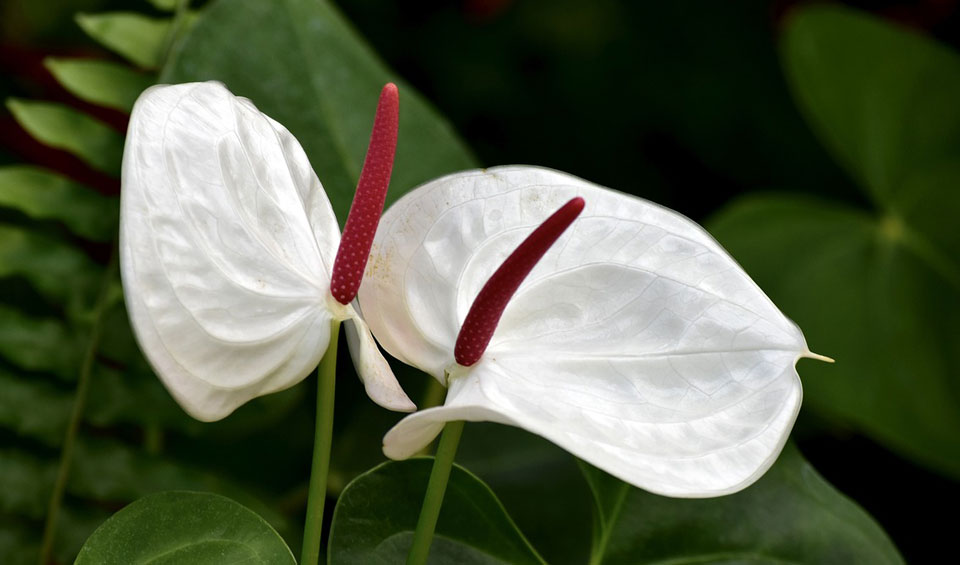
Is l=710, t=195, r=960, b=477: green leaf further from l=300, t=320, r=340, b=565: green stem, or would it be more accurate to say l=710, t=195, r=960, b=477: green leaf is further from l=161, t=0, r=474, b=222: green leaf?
l=300, t=320, r=340, b=565: green stem

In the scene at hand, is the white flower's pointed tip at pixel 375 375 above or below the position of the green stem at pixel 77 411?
above

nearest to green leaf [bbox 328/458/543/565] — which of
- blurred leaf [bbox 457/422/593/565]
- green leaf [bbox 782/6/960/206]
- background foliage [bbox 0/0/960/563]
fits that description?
background foliage [bbox 0/0/960/563]

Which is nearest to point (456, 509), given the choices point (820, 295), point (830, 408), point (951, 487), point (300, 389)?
point (300, 389)

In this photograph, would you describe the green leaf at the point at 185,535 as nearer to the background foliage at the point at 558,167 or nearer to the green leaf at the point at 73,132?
the background foliage at the point at 558,167

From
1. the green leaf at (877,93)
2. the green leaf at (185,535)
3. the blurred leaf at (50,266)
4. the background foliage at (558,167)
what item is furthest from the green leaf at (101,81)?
the green leaf at (877,93)

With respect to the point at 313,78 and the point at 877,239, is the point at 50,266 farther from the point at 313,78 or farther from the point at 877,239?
the point at 877,239

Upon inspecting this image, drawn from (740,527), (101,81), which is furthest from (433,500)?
(101,81)

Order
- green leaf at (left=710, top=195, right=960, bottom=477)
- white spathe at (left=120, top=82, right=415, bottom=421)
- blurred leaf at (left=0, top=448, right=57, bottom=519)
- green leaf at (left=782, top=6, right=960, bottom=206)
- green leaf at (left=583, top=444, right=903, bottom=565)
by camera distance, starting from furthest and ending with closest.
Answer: green leaf at (left=782, top=6, right=960, bottom=206) → green leaf at (left=710, top=195, right=960, bottom=477) → blurred leaf at (left=0, top=448, right=57, bottom=519) → green leaf at (left=583, top=444, right=903, bottom=565) → white spathe at (left=120, top=82, right=415, bottom=421)
